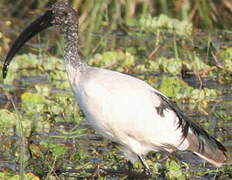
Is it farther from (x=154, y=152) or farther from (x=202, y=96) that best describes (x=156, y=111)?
(x=202, y=96)

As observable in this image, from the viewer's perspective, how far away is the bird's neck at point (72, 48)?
5.77 metres

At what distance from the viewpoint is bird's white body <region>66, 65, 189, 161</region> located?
5.43 metres

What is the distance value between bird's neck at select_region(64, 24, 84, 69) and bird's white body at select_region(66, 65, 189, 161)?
0.06 metres

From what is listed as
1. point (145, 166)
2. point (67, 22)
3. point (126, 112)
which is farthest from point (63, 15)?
point (145, 166)

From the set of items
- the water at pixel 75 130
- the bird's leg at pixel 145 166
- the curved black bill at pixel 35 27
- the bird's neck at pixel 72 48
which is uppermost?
the curved black bill at pixel 35 27

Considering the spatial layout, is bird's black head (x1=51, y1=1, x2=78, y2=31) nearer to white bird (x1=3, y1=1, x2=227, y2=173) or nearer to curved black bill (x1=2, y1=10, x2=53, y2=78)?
curved black bill (x1=2, y1=10, x2=53, y2=78)

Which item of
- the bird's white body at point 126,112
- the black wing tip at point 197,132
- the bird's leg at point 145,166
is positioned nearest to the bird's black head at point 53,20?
the bird's white body at point 126,112

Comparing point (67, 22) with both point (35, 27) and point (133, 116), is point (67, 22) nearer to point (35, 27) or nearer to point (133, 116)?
point (35, 27)

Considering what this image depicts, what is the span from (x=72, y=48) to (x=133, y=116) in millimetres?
714

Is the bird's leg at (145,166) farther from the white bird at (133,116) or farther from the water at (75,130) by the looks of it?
the water at (75,130)

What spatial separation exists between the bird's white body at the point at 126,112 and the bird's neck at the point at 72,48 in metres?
0.06

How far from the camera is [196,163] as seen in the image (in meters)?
6.12

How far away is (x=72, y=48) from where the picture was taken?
5.91 metres

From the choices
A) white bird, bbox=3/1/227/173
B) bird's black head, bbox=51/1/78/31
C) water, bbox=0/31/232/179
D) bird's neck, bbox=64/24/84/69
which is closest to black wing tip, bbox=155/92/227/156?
white bird, bbox=3/1/227/173
